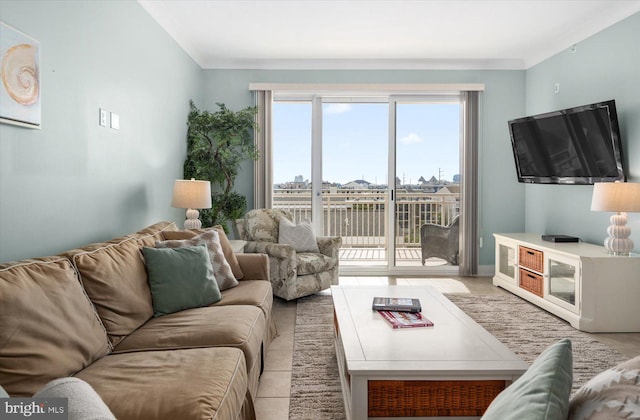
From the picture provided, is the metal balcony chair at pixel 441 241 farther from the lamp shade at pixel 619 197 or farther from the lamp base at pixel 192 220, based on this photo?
the lamp base at pixel 192 220

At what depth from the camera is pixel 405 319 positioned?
238cm

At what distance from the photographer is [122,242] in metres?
2.44

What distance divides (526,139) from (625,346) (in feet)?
7.81

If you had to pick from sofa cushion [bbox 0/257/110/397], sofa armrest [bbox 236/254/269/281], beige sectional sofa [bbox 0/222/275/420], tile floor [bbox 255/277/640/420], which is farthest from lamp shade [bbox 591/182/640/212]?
sofa cushion [bbox 0/257/110/397]

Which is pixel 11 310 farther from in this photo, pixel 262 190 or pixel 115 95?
pixel 262 190

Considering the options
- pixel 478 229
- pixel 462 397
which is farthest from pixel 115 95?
pixel 478 229

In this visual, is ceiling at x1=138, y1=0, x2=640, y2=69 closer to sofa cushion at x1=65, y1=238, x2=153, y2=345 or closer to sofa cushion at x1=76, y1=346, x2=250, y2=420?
sofa cushion at x1=65, y1=238, x2=153, y2=345

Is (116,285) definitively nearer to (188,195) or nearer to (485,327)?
(188,195)

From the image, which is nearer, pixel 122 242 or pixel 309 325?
pixel 122 242

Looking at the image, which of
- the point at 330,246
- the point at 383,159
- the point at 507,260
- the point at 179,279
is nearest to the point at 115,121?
the point at 179,279

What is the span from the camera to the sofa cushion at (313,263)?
427 centimetres

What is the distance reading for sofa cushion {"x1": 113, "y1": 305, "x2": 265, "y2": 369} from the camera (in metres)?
1.98

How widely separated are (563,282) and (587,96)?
6.05 ft

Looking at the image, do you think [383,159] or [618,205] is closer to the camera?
[618,205]
